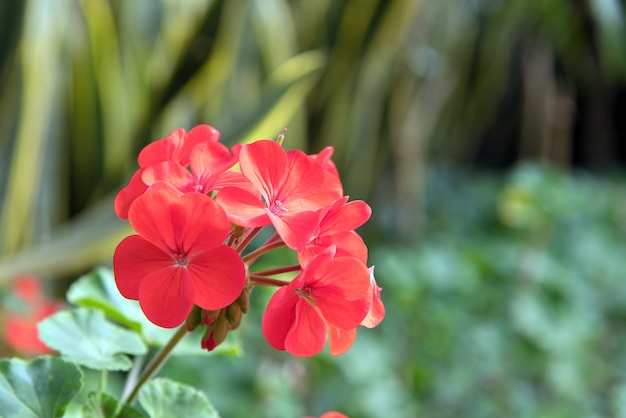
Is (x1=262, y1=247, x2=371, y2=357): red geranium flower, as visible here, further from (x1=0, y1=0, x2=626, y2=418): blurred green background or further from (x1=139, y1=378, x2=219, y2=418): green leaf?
(x1=0, y1=0, x2=626, y2=418): blurred green background

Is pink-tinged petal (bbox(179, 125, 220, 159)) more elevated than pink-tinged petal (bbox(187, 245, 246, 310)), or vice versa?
pink-tinged petal (bbox(179, 125, 220, 159))

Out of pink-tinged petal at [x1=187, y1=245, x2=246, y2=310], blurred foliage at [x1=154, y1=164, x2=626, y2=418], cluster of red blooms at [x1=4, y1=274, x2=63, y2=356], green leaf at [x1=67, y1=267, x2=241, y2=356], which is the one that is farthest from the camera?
blurred foliage at [x1=154, y1=164, x2=626, y2=418]

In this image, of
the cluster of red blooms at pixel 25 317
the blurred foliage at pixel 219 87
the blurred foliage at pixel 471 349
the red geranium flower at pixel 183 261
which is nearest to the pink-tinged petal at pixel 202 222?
the red geranium flower at pixel 183 261

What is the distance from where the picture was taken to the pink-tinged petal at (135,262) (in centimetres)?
24

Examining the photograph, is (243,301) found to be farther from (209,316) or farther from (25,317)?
(25,317)

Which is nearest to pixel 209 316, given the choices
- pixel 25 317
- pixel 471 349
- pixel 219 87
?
pixel 25 317

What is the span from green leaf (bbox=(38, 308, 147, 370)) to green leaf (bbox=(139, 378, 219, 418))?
0.02 m

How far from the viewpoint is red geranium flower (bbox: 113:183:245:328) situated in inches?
9.3

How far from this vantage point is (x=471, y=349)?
1.09 m

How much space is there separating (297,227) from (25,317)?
57 cm

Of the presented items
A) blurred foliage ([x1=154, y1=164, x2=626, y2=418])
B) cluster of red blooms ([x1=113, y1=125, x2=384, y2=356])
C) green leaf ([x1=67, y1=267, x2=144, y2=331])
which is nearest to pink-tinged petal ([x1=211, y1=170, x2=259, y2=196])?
cluster of red blooms ([x1=113, y1=125, x2=384, y2=356])

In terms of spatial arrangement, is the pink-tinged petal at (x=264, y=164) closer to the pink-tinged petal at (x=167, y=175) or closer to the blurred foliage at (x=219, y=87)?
the pink-tinged petal at (x=167, y=175)

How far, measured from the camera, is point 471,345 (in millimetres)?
1088

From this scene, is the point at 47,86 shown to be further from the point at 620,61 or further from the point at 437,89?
the point at 620,61
